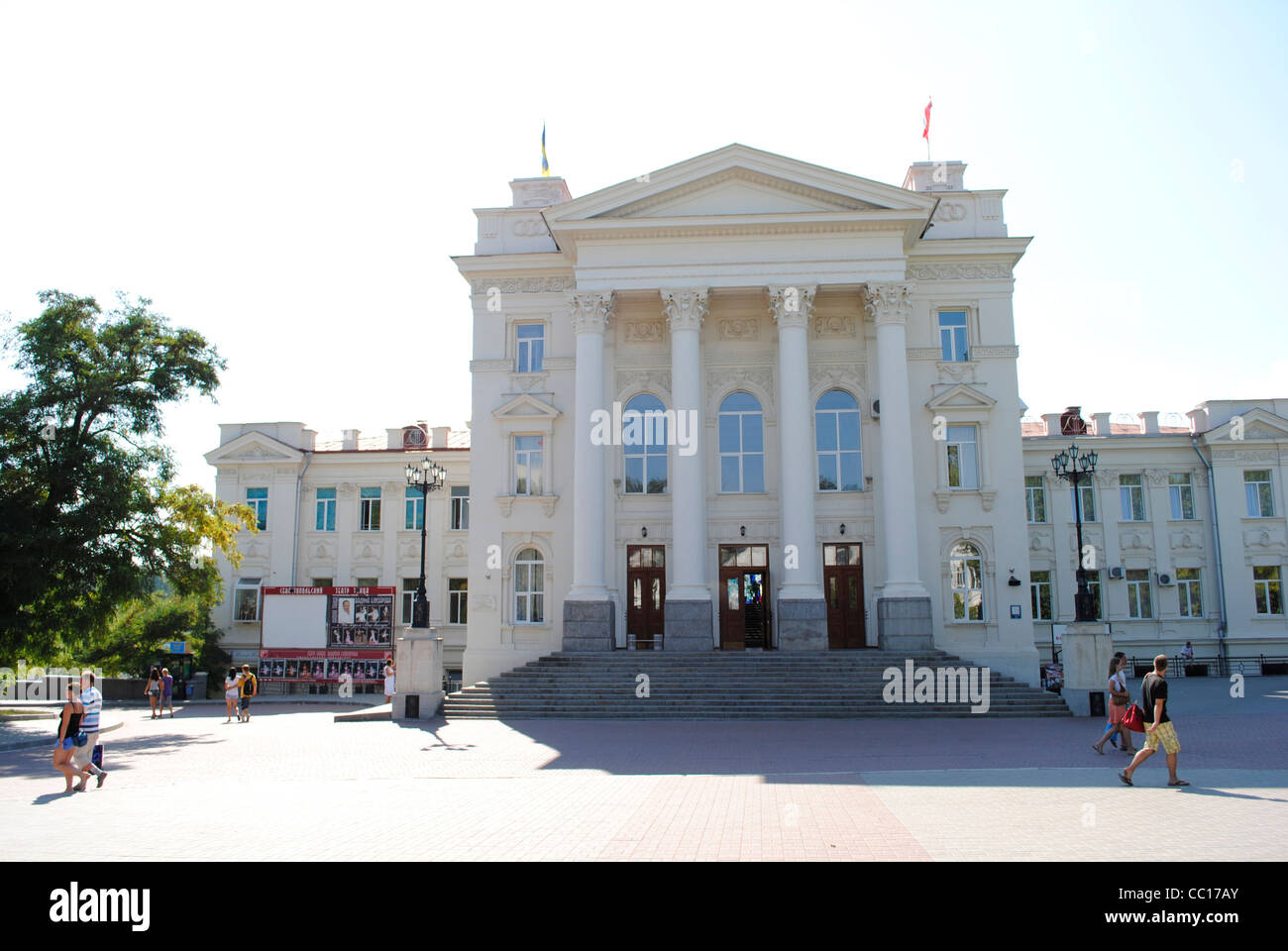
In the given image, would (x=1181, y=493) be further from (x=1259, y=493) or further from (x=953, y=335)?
(x=953, y=335)

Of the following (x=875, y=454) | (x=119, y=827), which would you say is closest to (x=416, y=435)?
(x=875, y=454)

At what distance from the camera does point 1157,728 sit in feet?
40.6

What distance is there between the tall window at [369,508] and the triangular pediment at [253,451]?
10.5 ft

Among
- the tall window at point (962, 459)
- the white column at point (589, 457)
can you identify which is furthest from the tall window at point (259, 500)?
the tall window at point (962, 459)

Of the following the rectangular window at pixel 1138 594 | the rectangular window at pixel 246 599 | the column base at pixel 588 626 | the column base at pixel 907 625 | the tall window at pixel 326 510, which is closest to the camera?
the column base at pixel 907 625

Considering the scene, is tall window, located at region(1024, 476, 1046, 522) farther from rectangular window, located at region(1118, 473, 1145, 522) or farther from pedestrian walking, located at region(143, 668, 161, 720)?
pedestrian walking, located at region(143, 668, 161, 720)

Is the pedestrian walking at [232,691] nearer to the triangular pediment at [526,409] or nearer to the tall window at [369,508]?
the triangular pediment at [526,409]

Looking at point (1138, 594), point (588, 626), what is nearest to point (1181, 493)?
point (1138, 594)

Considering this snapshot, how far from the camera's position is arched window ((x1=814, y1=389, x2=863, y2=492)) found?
30328 mm

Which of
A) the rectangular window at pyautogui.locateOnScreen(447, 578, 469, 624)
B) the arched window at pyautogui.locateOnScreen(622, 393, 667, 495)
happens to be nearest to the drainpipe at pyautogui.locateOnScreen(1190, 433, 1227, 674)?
the arched window at pyautogui.locateOnScreen(622, 393, 667, 495)

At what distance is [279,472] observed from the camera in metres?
42.4

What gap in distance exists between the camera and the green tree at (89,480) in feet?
76.3

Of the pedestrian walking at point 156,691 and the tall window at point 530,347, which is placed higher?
the tall window at point 530,347

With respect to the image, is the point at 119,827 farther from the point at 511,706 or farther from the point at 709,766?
the point at 511,706
